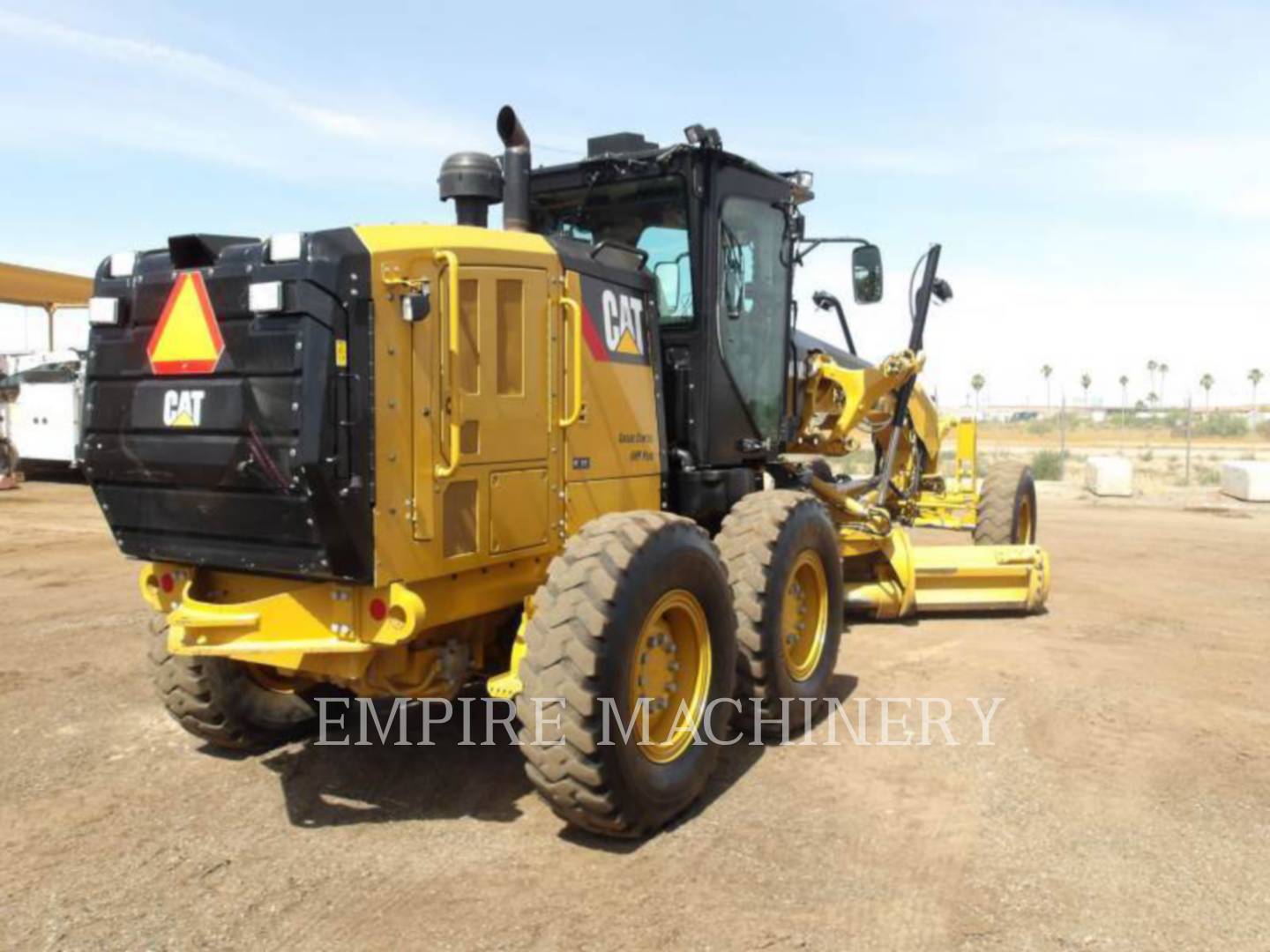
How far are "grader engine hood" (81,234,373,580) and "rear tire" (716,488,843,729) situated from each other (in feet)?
6.76

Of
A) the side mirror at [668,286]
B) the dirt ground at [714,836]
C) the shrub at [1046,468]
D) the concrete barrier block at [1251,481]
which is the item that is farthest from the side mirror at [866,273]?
the shrub at [1046,468]

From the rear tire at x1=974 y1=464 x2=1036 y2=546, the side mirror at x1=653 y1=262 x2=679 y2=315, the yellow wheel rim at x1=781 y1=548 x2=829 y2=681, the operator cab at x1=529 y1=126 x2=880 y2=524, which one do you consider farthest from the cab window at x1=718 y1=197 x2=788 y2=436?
the rear tire at x1=974 y1=464 x2=1036 y2=546

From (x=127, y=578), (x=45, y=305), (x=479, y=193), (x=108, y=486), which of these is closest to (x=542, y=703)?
(x=108, y=486)

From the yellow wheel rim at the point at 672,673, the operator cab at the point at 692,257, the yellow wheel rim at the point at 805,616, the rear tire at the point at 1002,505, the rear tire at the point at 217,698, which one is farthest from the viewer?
the rear tire at the point at 1002,505

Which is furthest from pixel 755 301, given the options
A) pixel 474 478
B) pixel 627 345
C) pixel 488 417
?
pixel 474 478

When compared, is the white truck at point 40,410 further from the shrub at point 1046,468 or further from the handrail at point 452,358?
the shrub at point 1046,468

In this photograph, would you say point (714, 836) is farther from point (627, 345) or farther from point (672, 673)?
point (627, 345)

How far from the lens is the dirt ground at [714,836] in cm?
337

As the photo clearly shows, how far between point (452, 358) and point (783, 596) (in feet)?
7.24

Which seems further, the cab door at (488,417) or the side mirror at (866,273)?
the side mirror at (866,273)

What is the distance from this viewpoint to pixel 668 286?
18.1 feet

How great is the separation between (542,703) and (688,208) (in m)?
2.86

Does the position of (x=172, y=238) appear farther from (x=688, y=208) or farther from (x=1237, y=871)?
(x=1237, y=871)

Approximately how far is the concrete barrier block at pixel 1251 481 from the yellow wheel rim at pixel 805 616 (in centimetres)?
1655
